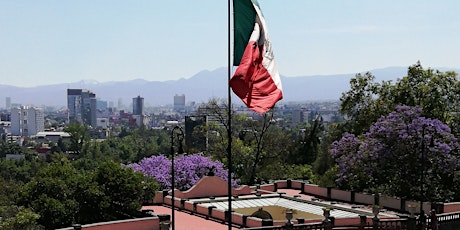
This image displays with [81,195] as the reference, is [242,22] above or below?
above

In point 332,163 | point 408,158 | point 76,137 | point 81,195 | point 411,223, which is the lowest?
point 76,137

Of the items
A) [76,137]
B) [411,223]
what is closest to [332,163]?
[411,223]

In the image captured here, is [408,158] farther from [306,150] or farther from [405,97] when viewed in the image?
[306,150]

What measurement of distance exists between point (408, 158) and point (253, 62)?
19151 mm

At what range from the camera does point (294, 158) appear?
56.0 m

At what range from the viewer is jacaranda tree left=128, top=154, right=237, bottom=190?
3462 centimetres

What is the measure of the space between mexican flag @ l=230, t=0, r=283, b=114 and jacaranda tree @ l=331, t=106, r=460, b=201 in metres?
17.3

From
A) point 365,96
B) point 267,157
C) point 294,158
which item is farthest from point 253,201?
point 294,158

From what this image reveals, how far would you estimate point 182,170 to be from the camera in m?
35.2

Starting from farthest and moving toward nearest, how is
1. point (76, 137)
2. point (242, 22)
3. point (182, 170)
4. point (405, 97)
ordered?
point (76, 137) → point (405, 97) → point (182, 170) → point (242, 22)

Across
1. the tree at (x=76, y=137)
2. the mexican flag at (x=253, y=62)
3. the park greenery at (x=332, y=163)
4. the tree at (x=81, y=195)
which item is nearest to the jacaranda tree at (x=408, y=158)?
the park greenery at (x=332, y=163)

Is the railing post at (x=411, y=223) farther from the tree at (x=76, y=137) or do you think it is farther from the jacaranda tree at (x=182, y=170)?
the tree at (x=76, y=137)

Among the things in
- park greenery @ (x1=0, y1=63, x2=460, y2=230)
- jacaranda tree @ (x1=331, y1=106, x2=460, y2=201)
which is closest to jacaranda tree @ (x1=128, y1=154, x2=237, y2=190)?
park greenery @ (x1=0, y1=63, x2=460, y2=230)

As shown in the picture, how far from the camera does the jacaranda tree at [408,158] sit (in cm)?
2933
